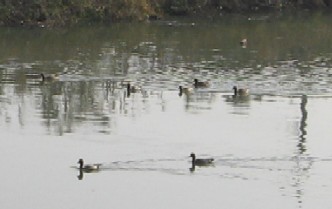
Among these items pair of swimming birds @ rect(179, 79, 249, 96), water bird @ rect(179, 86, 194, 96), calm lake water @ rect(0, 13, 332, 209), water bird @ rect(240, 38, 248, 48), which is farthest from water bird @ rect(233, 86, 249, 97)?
water bird @ rect(240, 38, 248, 48)

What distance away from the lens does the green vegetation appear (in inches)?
1547

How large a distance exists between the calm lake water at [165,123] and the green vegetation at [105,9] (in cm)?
464

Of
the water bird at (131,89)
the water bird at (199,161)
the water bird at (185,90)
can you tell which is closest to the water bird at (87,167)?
the water bird at (199,161)

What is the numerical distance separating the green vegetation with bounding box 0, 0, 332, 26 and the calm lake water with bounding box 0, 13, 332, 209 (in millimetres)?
4635

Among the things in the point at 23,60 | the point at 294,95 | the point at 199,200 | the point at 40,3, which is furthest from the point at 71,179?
the point at 40,3

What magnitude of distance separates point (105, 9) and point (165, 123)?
69.9 ft

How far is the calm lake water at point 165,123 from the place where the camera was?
1602 centimetres

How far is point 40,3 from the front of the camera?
39531 millimetres

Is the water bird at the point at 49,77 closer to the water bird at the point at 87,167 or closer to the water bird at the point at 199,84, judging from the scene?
the water bird at the point at 199,84

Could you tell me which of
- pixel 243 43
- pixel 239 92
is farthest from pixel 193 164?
pixel 243 43

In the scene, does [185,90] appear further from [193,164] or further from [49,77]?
[193,164]

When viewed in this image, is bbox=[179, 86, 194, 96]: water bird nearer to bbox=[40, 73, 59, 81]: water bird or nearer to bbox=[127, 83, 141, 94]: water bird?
bbox=[127, 83, 141, 94]: water bird

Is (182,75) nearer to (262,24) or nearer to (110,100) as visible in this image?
(110,100)

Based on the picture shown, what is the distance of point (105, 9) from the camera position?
4131 cm
